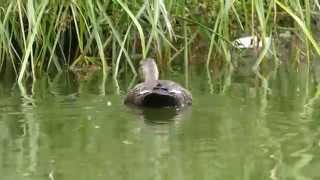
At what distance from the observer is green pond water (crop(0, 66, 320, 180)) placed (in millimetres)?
4293

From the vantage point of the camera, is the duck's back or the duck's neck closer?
the duck's back

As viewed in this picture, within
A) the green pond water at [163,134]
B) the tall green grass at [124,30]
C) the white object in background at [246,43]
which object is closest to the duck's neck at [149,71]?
the tall green grass at [124,30]

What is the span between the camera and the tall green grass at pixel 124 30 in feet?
22.2

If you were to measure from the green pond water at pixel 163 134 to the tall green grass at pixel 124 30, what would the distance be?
352 mm

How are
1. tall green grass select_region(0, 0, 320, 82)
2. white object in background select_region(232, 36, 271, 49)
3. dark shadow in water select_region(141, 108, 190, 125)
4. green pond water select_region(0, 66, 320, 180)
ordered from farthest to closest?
white object in background select_region(232, 36, 271, 49), tall green grass select_region(0, 0, 320, 82), dark shadow in water select_region(141, 108, 190, 125), green pond water select_region(0, 66, 320, 180)

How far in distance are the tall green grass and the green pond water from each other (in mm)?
352

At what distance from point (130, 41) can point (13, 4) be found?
1110 millimetres

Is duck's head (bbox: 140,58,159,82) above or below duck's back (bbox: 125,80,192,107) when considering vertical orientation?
above

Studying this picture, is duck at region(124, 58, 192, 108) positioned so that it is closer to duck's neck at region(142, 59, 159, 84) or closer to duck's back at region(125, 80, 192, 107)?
duck's back at region(125, 80, 192, 107)

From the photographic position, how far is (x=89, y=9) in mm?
6945

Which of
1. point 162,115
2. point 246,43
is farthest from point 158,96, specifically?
point 246,43

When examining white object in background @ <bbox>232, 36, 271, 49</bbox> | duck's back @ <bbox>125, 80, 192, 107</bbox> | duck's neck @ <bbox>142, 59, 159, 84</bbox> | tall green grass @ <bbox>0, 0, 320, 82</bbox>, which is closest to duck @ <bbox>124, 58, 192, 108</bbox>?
duck's back @ <bbox>125, 80, 192, 107</bbox>

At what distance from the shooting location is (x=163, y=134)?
5145 mm

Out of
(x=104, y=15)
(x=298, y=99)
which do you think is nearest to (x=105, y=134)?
(x=298, y=99)
